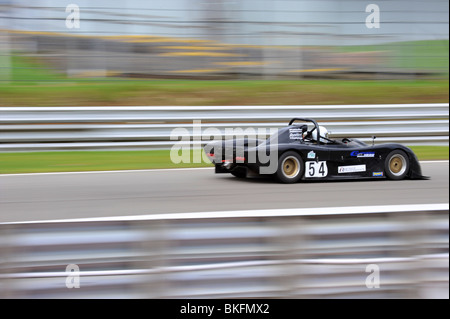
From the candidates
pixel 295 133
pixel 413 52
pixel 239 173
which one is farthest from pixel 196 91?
pixel 295 133

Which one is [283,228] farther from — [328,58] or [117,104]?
[328,58]

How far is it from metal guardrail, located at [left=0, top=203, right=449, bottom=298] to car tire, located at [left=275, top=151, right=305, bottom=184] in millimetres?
4002

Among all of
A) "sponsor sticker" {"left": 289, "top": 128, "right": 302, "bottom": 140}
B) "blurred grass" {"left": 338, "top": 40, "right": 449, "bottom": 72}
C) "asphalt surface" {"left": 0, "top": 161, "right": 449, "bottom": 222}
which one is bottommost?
"asphalt surface" {"left": 0, "top": 161, "right": 449, "bottom": 222}

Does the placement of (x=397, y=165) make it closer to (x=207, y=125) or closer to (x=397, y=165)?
(x=397, y=165)

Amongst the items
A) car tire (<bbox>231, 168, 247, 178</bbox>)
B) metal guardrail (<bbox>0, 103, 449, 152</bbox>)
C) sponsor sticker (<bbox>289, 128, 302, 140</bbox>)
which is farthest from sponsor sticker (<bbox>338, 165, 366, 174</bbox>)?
metal guardrail (<bbox>0, 103, 449, 152</bbox>)

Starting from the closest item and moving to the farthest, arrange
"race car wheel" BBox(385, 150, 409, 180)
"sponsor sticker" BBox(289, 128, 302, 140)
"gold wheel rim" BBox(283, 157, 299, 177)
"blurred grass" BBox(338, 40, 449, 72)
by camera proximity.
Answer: "gold wheel rim" BBox(283, 157, 299, 177) < "sponsor sticker" BBox(289, 128, 302, 140) < "race car wheel" BBox(385, 150, 409, 180) < "blurred grass" BBox(338, 40, 449, 72)

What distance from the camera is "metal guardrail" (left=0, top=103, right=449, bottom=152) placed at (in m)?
9.62

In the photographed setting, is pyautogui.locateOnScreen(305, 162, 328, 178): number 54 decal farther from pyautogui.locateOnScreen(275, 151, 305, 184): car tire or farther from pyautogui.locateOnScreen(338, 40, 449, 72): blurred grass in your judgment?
pyautogui.locateOnScreen(338, 40, 449, 72): blurred grass

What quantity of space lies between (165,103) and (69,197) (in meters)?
6.56

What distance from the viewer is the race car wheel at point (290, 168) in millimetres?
7492

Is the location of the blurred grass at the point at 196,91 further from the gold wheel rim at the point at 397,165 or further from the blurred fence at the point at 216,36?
the gold wheel rim at the point at 397,165

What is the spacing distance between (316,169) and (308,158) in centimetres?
20

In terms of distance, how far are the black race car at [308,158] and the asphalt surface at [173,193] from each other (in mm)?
148

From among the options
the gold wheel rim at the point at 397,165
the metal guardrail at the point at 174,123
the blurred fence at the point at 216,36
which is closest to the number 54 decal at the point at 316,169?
the gold wheel rim at the point at 397,165
